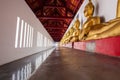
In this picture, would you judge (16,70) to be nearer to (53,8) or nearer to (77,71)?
(77,71)

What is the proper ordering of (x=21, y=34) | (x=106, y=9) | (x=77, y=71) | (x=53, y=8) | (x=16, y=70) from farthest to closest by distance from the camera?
(x=53, y=8)
(x=21, y=34)
(x=16, y=70)
(x=106, y=9)
(x=77, y=71)

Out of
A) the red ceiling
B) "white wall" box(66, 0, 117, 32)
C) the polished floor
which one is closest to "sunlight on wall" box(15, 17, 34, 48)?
the red ceiling

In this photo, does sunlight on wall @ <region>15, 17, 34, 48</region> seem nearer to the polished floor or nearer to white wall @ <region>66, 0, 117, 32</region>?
white wall @ <region>66, 0, 117, 32</region>

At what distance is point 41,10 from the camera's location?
1125 cm

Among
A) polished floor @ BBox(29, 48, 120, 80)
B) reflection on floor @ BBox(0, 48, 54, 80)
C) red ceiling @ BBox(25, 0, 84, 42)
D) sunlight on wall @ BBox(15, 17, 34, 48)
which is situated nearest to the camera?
polished floor @ BBox(29, 48, 120, 80)

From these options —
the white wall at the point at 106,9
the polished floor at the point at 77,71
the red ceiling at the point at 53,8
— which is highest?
the red ceiling at the point at 53,8

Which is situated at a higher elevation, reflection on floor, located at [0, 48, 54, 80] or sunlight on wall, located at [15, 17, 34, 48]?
sunlight on wall, located at [15, 17, 34, 48]

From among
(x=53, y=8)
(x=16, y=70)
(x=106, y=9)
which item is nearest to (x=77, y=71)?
(x=106, y=9)

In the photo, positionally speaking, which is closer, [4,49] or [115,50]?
[115,50]

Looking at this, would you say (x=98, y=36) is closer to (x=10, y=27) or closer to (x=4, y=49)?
(x=4, y=49)

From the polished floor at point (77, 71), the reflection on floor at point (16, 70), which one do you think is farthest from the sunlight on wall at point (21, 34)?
the polished floor at point (77, 71)

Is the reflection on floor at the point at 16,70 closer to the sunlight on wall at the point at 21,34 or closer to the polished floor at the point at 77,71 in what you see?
the polished floor at the point at 77,71

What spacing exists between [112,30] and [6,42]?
13.3 ft

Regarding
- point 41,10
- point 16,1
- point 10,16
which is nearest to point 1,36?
point 10,16
